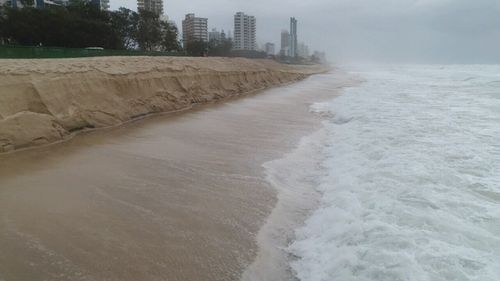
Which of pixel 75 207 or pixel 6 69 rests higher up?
pixel 6 69

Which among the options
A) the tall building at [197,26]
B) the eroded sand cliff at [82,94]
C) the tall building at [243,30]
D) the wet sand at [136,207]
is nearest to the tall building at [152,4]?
the tall building at [197,26]

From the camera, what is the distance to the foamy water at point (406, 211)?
3561 millimetres

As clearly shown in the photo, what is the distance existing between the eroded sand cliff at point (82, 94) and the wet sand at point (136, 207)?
64 centimetres

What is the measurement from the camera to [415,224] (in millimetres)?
4340

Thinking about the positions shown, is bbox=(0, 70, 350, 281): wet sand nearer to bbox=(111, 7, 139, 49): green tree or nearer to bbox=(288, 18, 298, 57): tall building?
bbox=(111, 7, 139, 49): green tree

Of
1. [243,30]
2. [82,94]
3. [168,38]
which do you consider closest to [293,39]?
[243,30]

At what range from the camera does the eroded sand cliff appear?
877cm

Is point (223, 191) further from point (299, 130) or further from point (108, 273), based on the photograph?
point (299, 130)

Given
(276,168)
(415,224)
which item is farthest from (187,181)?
(415,224)

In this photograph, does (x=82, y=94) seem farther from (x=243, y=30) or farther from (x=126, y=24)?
(x=243, y=30)

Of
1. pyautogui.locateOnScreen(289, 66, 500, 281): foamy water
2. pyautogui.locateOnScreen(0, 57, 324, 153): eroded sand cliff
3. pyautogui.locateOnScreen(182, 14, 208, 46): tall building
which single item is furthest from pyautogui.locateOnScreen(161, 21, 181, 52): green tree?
pyautogui.locateOnScreen(289, 66, 500, 281): foamy water

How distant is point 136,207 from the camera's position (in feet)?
16.8

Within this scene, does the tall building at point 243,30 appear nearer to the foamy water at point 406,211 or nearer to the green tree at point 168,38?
the green tree at point 168,38

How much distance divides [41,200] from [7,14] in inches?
1639
